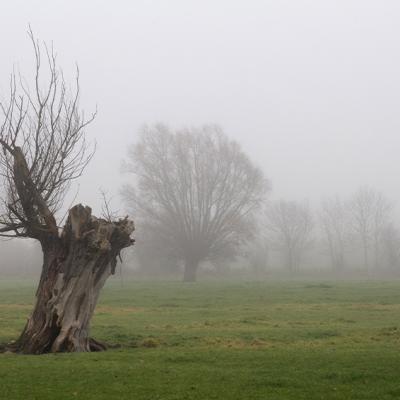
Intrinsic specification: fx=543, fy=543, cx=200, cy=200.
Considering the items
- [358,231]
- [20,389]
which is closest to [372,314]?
[20,389]

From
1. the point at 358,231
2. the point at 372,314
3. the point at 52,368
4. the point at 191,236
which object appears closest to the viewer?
the point at 52,368

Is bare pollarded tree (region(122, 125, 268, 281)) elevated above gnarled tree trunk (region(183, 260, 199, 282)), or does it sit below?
above

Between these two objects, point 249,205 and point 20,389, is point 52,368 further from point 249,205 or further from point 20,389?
point 249,205

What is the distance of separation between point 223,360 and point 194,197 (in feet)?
172

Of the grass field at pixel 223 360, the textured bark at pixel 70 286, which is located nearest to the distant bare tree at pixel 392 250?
the grass field at pixel 223 360

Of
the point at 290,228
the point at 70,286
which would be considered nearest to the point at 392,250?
the point at 290,228

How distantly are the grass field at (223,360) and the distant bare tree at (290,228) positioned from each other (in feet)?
248

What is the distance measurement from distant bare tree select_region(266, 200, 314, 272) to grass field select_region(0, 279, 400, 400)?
75708 mm

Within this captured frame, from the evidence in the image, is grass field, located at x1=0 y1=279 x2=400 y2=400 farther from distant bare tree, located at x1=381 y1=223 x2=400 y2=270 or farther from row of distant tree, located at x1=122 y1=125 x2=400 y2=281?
distant bare tree, located at x1=381 y1=223 x2=400 y2=270

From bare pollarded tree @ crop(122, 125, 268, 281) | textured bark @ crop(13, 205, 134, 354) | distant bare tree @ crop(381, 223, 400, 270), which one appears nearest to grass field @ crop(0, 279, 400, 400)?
textured bark @ crop(13, 205, 134, 354)

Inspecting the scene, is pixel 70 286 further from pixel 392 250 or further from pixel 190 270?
pixel 392 250

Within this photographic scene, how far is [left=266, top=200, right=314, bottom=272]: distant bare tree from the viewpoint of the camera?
101 meters

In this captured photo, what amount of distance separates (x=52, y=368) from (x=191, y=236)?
171 ft

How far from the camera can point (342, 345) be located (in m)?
15.2
